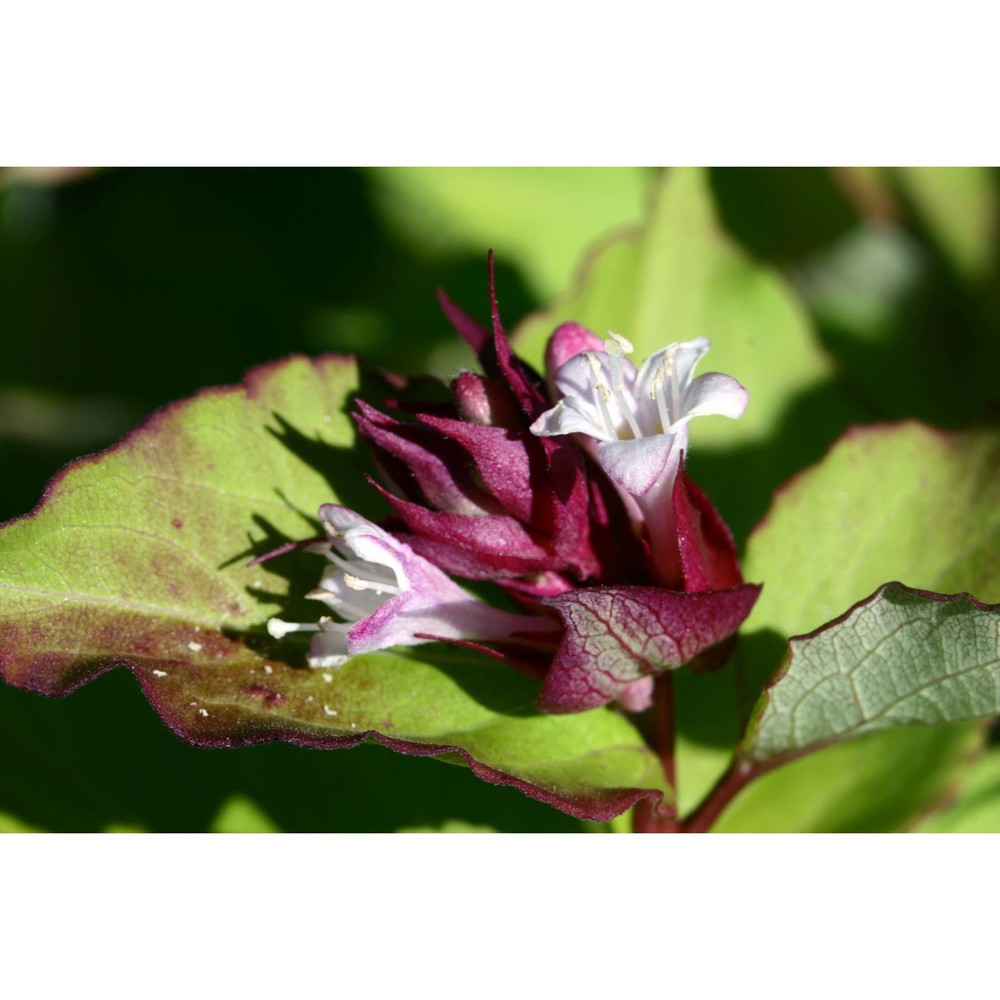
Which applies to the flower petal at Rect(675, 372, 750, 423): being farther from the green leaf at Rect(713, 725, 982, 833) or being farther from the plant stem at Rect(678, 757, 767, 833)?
the green leaf at Rect(713, 725, 982, 833)

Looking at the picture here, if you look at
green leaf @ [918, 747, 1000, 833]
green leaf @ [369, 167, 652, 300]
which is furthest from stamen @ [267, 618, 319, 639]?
green leaf @ [369, 167, 652, 300]

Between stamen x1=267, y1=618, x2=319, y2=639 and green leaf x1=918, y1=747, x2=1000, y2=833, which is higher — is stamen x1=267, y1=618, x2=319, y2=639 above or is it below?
above

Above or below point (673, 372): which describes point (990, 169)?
above

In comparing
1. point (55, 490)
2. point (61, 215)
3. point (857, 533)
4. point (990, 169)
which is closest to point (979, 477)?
point (857, 533)

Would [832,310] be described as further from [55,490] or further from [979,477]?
[55,490]

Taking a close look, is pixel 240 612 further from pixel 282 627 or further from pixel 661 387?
pixel 661 387
